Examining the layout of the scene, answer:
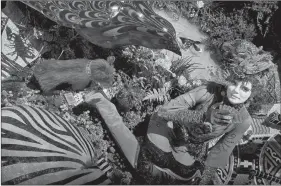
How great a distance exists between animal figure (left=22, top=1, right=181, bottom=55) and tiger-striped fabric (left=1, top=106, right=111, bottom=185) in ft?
1.80

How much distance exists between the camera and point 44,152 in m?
2.54

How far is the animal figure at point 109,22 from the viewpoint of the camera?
2.78m

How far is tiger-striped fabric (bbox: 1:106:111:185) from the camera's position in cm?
250

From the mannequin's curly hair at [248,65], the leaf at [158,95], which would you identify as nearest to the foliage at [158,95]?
the leaf at [158,95]

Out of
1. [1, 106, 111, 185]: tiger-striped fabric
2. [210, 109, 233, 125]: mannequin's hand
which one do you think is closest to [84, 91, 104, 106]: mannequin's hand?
[1, 106, 111, 185]: tiger-striped fabric

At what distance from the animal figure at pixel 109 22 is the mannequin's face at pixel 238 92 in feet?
1.54

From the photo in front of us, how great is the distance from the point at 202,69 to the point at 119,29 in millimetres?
676

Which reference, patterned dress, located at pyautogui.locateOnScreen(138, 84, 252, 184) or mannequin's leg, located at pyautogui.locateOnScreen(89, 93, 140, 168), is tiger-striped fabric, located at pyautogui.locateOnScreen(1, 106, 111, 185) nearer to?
mannequin's leg, located at pyautogui.locateOnScreen(89, 93, 140, 168)

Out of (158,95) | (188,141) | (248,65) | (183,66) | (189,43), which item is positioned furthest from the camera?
(189,43)

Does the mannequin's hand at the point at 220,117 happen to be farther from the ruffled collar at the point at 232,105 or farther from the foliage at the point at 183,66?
the foliage at the point at 183,66

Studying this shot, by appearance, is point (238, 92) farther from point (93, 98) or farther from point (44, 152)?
point (44, 152)

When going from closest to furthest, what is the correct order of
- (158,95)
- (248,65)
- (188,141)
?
1. (248,65)
2. (188,141)
3. (158,95)

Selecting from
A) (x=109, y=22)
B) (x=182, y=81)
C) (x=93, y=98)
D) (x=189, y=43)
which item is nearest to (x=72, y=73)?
(x=93, y=98)

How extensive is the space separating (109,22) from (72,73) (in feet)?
1.23
